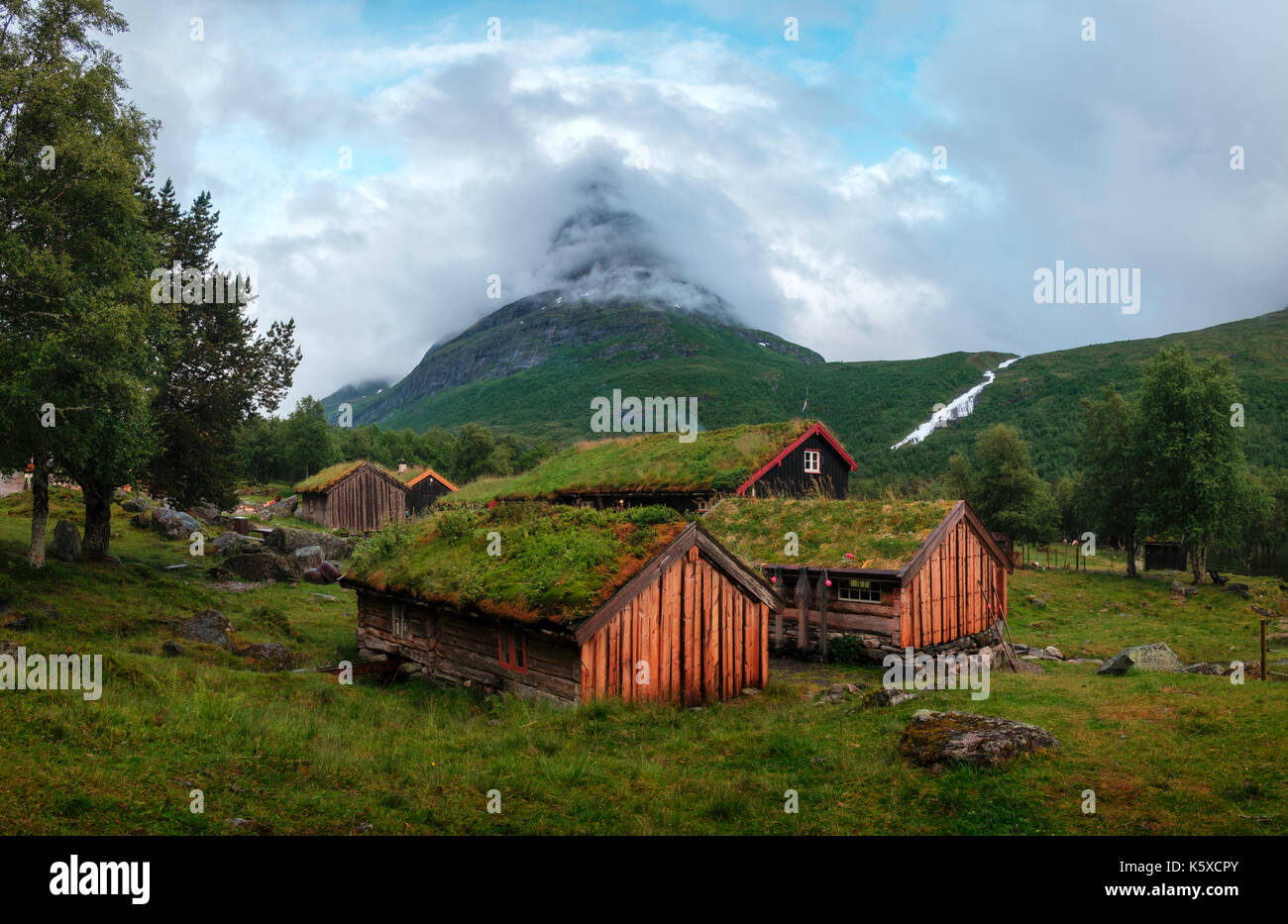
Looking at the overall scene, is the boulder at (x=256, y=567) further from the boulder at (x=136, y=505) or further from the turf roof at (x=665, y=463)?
the turf roof at (x=665, y=463)

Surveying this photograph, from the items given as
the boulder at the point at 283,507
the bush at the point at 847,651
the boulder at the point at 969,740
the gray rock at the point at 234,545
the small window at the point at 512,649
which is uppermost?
the boulder at the point at 283,507

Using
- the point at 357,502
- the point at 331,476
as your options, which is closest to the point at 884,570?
the point at 357,502

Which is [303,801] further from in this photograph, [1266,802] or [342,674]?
[1266,802]

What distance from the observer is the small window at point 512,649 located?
15133 mm

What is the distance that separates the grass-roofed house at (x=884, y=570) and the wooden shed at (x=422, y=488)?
3899 centimetres

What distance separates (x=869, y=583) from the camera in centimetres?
2233

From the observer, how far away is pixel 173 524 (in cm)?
3738

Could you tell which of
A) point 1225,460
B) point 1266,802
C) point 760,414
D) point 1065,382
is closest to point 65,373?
point 1266,802

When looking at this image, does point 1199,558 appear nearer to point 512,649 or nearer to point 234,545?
point 512,649

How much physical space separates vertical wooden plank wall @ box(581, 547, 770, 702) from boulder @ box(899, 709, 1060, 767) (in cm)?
529

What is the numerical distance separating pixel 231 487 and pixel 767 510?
24514mm

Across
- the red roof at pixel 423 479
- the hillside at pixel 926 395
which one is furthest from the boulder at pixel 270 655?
the hillside at pixel 926 395

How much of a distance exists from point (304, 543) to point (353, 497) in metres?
14.4
